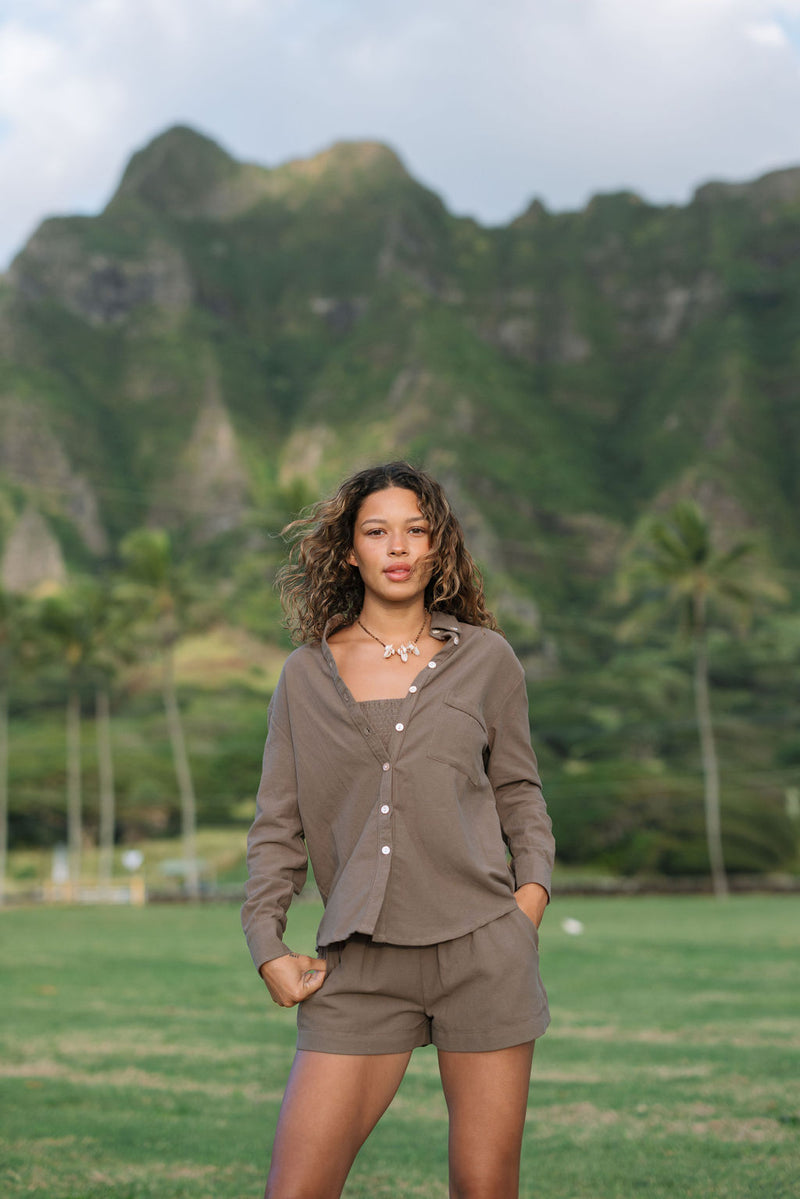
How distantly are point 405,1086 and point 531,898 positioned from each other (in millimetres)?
6041

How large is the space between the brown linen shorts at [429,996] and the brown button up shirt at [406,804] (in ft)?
0.18

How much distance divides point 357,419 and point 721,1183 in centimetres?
15175

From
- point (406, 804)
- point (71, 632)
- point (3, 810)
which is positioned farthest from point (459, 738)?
point (3, 810)

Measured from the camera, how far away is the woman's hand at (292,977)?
2975 mm

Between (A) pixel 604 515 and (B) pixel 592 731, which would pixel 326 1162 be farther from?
(A) pixel 604 515

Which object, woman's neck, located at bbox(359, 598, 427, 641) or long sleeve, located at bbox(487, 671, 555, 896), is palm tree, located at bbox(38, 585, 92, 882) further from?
long sleeve, located at bbox(487, 671, 555, 896)

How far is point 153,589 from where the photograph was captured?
5122 centimetres

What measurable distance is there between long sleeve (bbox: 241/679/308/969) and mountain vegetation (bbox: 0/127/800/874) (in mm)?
49727

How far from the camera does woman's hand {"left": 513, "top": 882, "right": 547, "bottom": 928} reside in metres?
3.15

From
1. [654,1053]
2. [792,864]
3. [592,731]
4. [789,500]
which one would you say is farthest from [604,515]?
[654,1053]

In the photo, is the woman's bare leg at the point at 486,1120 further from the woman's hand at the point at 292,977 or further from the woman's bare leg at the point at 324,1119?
the woman's hand at the point at 292,977

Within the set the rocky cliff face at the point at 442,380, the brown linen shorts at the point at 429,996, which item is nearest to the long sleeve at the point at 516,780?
the brown linen shorts at the point at 429,996

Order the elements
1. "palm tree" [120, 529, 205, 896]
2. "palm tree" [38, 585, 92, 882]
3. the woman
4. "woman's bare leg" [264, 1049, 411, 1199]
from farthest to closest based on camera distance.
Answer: "palm tree" [38, 585, 92, 882] → "palm tree" [120, 529, 205, 896] → the woman → "woman's bare leg" [264, 1049, 411, 1199]

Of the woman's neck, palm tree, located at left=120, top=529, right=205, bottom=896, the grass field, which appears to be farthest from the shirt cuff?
palm tree, located at left=120, top=529, right=205, bottom=896
